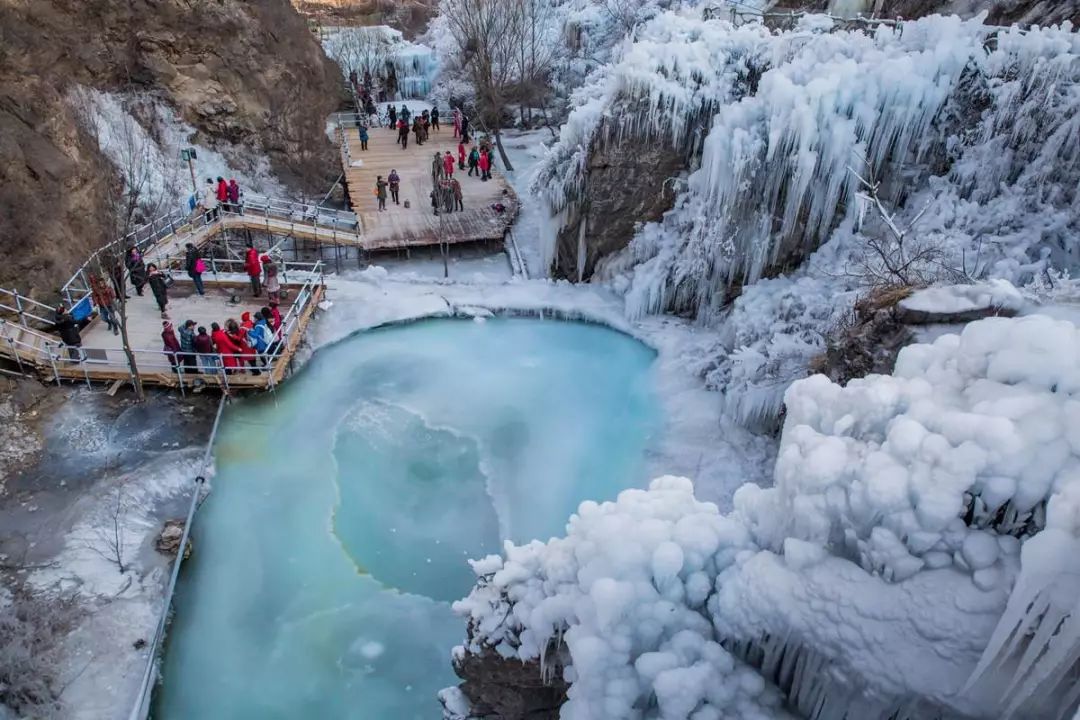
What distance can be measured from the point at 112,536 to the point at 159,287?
19.7 ft

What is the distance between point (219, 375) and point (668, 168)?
10264mm

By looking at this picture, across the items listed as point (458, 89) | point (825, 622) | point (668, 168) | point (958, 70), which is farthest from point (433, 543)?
point (458, 89)

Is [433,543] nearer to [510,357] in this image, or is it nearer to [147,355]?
[510,357]

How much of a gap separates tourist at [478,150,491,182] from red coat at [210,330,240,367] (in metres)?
12.5

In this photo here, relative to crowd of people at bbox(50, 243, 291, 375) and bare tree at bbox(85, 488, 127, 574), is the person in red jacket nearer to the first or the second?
crowd of people at bbox(50, 243, 291, 375)

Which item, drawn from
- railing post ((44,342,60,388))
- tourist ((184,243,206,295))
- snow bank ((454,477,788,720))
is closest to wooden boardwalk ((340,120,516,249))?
tourist ((184,243,206,295))

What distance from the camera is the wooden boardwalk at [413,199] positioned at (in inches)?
779

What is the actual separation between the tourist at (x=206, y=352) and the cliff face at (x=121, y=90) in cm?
496

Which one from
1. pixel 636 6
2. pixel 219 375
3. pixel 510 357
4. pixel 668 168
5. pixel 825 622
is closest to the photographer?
pixel 825 622

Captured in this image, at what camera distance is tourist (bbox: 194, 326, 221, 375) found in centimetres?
1256

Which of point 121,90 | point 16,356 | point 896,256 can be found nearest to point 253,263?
point 16,356

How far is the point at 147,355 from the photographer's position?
13.1 metres

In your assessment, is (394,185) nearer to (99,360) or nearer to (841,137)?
(99,360)

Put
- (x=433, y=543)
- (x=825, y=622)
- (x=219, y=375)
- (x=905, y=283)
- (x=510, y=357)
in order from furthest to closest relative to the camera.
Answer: (x=510, y=357) < (x=219, y=375) < (x=433, y=543) < (x=905, y=283) < (x=825, y=622)
